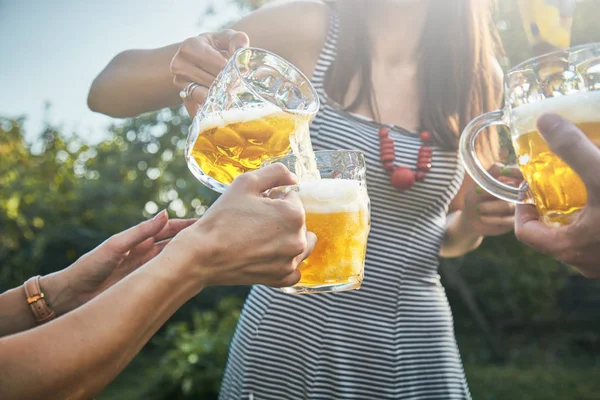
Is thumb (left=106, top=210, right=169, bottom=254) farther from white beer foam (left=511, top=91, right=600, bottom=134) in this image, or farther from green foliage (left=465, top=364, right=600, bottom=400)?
green foliage (left=465, top=364, right=600, bottom=400)

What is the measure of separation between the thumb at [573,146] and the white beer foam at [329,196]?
50cm

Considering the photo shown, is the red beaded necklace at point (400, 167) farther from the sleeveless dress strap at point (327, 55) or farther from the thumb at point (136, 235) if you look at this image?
the thumb at point (136, 235)

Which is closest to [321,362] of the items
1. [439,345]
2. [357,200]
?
[439,345]

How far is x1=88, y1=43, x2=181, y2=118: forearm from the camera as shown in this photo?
2266mm

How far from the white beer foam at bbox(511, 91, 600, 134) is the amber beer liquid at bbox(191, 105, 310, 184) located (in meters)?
0.55

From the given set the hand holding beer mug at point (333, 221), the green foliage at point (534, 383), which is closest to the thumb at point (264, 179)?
the hand holding beer mug at point (333, 221)

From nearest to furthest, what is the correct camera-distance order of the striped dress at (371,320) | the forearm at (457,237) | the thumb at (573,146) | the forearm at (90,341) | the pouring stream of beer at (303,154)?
the forearm at (90,341) < the thumb at (573,146) < the pouring stream of beer at (303,154) < the striped dress at (371,320) < the forearm at (457,237)

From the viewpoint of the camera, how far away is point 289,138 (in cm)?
150

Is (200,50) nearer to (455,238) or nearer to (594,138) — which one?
(594,138)

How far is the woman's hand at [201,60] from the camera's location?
1690 mm

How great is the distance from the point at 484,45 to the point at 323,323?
1.49 metres

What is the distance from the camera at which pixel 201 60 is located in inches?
67.2

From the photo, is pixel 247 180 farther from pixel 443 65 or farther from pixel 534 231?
pixel 443 65

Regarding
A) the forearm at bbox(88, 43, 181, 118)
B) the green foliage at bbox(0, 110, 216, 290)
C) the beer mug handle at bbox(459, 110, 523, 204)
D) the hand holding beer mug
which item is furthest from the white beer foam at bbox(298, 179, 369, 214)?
the green foliage at bbox(0, 110, 216, 290)
